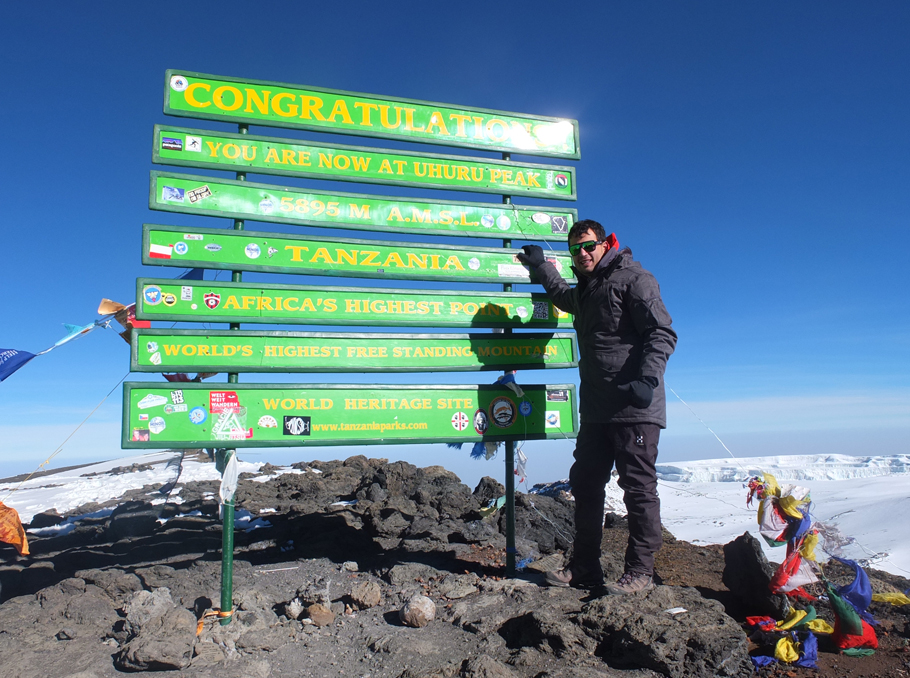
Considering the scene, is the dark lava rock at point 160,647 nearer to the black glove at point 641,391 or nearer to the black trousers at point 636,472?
the black trousers at point 636,472

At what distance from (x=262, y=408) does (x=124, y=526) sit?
363cm

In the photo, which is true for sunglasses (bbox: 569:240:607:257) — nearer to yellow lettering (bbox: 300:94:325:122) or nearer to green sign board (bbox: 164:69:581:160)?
green sign board (bbox: 164:69:581:160)

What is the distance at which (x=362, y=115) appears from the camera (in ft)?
15.4

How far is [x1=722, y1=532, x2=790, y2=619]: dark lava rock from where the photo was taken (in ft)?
11.4

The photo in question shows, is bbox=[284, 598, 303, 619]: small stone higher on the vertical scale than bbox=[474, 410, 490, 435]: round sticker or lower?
lower

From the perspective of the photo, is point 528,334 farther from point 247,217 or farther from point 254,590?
point 254,590

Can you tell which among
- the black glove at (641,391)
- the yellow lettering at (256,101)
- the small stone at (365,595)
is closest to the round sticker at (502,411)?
the black glove at (641,391)

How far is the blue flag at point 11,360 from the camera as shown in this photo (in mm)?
3924

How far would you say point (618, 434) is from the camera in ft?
12.0

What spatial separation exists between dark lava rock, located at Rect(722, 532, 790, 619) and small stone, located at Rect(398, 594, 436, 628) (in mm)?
2009

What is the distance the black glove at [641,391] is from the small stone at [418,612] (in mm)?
1847

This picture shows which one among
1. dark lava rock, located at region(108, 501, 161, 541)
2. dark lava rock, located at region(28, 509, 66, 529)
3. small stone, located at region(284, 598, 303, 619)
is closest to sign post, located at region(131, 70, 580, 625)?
small stone, located at region(284, 598, 303, 619)

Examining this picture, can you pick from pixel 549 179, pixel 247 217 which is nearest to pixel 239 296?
pixel 247 217

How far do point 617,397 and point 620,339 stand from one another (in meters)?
0.39
